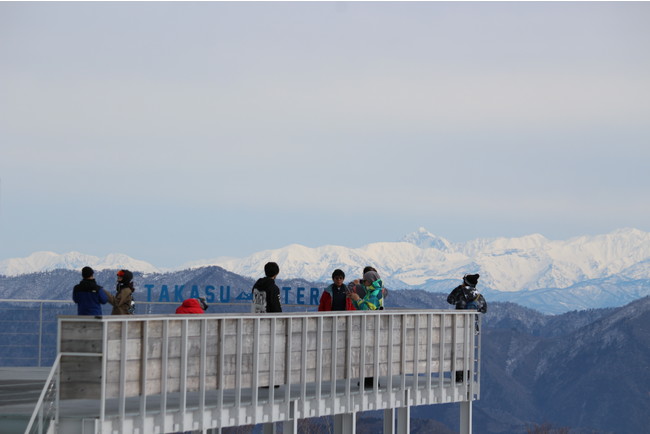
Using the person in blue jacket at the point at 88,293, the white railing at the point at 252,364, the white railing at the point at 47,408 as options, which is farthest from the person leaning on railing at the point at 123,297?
the white railing at the point at 47,408

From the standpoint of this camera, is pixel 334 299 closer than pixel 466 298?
Yes

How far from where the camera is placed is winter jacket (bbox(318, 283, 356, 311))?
21.1 metres

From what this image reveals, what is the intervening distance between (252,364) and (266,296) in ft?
3.90

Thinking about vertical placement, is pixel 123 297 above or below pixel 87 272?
below

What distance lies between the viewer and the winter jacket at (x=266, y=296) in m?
19.4

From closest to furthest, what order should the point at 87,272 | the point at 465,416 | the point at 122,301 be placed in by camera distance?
1. the point at 87,272
2. the point at 122,301
3. the point at 465,416

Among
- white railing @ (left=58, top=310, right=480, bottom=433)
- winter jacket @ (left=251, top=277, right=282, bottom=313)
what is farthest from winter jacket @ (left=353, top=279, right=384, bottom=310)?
winter jacket @ (left=251, top=277, right=282, bottom=313)

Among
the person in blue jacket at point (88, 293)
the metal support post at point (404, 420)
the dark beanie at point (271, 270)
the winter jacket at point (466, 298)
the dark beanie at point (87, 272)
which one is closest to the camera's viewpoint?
the dark beanie at point (271, 270)

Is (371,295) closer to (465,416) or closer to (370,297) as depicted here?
(370,297)

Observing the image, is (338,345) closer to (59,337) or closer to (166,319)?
(166,319)

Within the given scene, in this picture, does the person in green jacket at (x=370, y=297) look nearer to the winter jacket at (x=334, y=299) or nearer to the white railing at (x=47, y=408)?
the winter jacket at (x=334, y=299)

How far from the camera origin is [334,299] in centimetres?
2116

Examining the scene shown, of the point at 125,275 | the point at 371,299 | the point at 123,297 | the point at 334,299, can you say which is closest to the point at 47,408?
the point at 123,297

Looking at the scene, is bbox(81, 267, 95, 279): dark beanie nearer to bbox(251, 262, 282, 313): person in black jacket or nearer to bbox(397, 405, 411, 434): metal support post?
bbox(251, 262, 282, 313): person in black jacket
